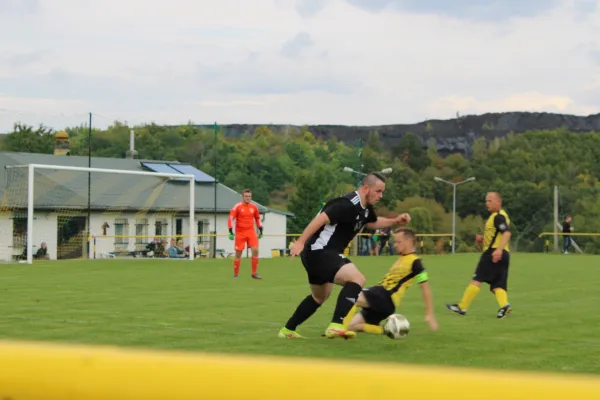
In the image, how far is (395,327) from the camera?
10273mm

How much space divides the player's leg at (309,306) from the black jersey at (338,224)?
0.41 m

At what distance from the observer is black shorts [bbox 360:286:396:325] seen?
10.8 metres

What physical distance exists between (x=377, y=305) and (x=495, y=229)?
4.02 metres

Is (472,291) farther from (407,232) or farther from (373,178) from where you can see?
(373,178)

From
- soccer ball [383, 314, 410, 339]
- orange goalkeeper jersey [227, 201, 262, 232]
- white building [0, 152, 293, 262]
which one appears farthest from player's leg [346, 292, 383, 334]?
white building [0, 152, 293, 262]

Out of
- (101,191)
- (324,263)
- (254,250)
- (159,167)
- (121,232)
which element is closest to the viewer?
(324,263)

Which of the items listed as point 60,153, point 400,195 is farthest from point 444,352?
point 400,195

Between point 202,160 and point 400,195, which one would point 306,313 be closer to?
point 202,160

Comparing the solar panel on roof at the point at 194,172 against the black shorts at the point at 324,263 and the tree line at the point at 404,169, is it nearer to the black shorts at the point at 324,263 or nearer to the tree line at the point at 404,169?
the tree line at the point at 404,169

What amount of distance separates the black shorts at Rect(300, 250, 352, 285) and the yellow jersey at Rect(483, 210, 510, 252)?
15.2 feet

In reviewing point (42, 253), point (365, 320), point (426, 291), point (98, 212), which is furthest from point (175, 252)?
point (426, 291)

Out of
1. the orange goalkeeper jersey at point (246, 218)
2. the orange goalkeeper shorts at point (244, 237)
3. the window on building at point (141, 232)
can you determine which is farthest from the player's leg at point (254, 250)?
the window on building at point (141, 232)

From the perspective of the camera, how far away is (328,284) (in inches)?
401

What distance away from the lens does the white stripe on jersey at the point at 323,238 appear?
10008 millimetres
